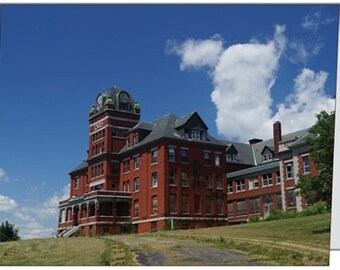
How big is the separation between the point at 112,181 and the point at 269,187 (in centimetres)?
1363

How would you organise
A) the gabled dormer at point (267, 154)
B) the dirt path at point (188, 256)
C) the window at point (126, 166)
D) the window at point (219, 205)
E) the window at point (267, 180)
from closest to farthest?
the dirt path at point (188, 256) < the window at point (219, 205) < the window at point (267, 180) < the window at point (126, 166) < the gabled dormer at point (267, 154)

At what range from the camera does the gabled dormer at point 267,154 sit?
48966 millimetres

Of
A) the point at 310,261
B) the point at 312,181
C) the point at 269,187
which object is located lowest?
the point at 310,261

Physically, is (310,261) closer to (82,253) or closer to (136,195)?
(82,253)

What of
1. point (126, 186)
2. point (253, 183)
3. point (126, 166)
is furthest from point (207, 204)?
point (126, 166)

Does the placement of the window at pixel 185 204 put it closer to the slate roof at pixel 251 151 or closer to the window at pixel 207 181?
the window at pixel 207 181

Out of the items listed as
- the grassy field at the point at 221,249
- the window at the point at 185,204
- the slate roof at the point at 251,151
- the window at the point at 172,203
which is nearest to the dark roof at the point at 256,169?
the slate roof at the point at 251,151

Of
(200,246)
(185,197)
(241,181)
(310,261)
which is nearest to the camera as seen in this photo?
(310,261)

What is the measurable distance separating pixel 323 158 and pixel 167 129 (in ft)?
80.7

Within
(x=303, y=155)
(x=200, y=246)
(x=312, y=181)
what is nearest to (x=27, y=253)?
(x=200, y=246)

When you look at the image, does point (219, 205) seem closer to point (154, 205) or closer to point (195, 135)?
point (154, 205)

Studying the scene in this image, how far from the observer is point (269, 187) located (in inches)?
1730

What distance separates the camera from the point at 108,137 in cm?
4525

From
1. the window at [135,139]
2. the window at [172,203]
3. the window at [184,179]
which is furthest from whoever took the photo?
the window at [135,139]
